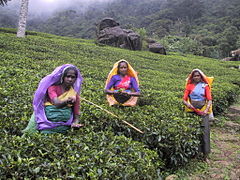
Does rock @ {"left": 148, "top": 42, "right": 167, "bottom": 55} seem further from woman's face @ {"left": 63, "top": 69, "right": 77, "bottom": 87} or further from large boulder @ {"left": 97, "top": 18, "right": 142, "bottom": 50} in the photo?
woman's face @ {"left": 63, "top": 69, "right": 77, "bottom": 87}

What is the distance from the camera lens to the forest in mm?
38812

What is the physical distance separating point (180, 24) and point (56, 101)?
59.4 meters

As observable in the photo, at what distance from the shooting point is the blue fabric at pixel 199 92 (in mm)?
4664

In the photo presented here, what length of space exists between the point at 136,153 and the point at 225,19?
58091mm

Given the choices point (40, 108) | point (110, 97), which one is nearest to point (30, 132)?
point (40, 108)

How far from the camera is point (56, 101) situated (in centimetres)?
304

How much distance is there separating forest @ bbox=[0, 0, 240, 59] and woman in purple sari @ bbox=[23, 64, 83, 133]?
32.5 meters

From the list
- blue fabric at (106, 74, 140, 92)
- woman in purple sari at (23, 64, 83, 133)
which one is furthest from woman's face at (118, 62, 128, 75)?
woman in purple sari at (23, 64, 83, 133)

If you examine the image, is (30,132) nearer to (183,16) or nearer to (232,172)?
(232,172)

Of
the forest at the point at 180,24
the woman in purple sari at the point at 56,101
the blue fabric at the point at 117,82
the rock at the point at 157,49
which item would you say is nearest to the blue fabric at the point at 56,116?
the woman in purple sari at the point at 56,101

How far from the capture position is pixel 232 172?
3.88 m

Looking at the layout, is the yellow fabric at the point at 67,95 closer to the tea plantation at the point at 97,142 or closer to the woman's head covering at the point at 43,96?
the woman's head covering at the point at 43,96

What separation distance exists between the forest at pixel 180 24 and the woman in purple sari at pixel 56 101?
107ft

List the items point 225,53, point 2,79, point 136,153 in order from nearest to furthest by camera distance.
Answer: point 136,153 < point 2,79 < point 225,53
